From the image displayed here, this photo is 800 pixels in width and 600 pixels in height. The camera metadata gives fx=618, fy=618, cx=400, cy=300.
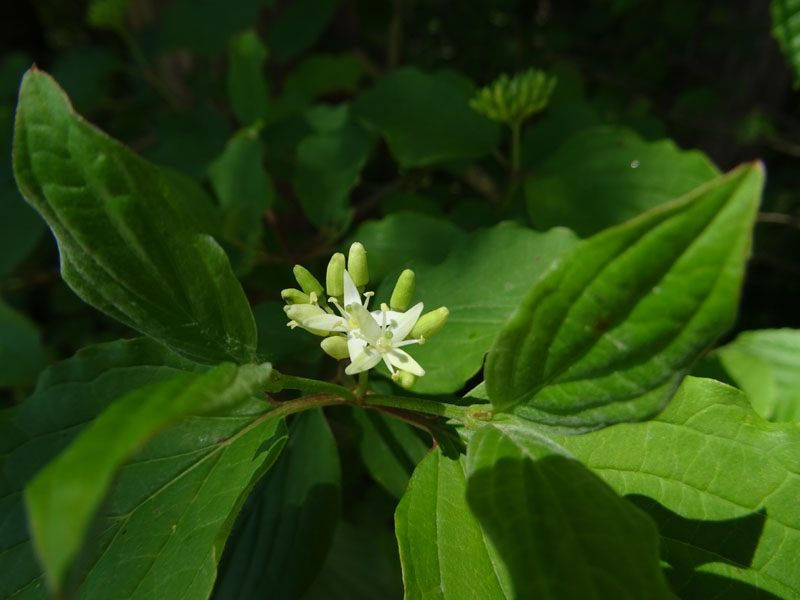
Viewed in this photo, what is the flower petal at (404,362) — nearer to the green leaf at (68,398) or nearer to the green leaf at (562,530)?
the green leaf at (562,530)

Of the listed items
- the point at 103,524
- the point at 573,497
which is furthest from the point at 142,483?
the point at 573,497

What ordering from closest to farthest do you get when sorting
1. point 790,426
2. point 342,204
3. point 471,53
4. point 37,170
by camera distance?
point 37,170 → point 790,426 → point 342,204 → point 471,53

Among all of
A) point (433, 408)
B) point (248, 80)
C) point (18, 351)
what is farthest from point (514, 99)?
point (18, 351)

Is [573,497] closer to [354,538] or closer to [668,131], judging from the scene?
[354,538]

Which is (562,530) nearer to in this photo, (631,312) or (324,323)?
(631,312)

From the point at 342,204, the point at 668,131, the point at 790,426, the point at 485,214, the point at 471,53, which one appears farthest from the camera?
the point at 668,131

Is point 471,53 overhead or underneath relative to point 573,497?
overhead
